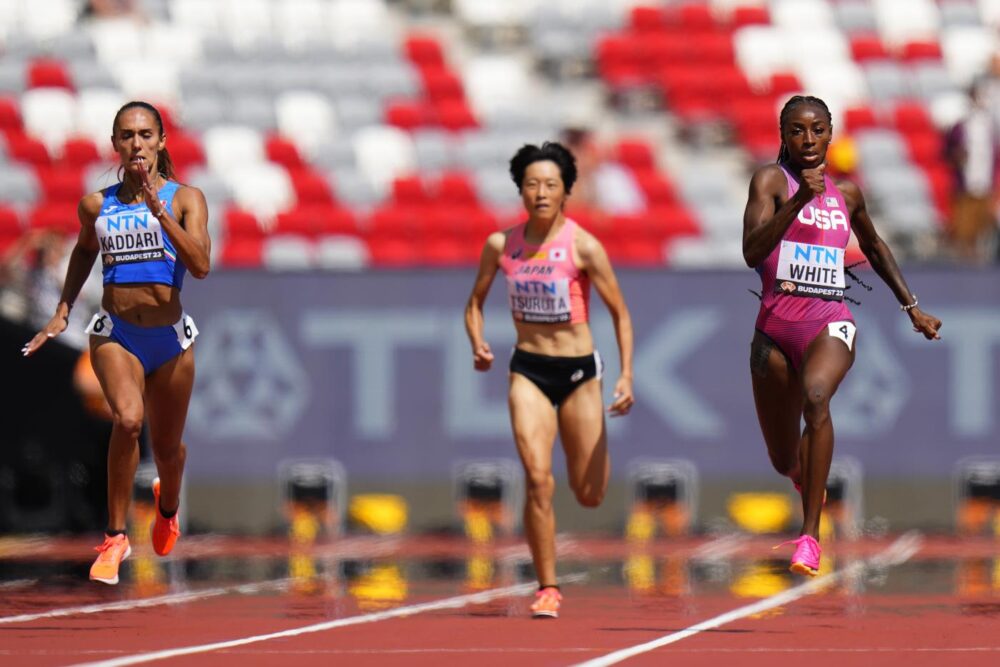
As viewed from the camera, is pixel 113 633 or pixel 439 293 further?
pixel 439 293

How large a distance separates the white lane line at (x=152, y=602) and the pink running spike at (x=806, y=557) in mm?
3772

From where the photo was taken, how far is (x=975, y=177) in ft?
65.4

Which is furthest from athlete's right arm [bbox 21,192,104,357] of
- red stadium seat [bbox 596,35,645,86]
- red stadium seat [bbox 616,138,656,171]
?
red stadium seat [bbox 596,35,645,86]

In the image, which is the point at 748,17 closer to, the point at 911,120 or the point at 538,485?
the point at 911,120

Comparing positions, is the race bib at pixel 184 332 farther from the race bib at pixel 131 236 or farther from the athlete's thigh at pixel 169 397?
the race bib at pixel 131 236

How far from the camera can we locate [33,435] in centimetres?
1788

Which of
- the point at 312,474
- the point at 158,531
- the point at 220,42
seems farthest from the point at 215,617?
the point at 220,42

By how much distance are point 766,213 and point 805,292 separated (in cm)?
50

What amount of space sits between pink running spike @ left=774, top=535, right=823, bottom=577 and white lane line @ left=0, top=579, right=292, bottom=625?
377cm

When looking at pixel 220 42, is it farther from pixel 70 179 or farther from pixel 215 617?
pixel 215 617

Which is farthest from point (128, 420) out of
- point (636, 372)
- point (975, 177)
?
point (975, 177)

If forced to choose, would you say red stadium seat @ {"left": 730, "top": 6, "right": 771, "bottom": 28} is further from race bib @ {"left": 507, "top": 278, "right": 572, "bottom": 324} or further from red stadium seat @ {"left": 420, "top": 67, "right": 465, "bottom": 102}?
race bib @ {"left": 507, "top": 278, "right": 572, "bottom": 324}

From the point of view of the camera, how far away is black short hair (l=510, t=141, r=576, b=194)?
11.6 metres

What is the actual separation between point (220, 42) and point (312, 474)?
829 cm
